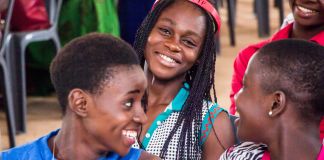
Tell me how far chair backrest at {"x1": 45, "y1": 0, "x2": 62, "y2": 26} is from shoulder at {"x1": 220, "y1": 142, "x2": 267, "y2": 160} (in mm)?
2329

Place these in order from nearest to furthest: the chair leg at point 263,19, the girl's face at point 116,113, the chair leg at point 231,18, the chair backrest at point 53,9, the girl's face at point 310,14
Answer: the girl's face at point 116,113 → the girl's face at point 310,14 → the chair backrest at point 53,9 → the chair leg at point 231,18 → the chair leg at point 263,19

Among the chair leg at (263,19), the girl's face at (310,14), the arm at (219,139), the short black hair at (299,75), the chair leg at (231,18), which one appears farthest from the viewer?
the chair leg at (263,19)

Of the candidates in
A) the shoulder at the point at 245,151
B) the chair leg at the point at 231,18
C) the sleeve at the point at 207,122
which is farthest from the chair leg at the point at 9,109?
the chair leg at the point at 231,18

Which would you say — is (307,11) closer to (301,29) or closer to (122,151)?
(301,29)

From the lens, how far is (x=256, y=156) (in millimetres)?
2271

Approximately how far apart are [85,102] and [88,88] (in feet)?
0.11

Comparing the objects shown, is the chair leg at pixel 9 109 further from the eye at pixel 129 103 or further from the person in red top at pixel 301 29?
the eye at pixel 129 103

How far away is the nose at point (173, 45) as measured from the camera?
252 cm

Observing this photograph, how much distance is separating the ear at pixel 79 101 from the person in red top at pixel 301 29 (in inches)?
41.1

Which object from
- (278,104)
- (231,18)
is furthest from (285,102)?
(231,18)

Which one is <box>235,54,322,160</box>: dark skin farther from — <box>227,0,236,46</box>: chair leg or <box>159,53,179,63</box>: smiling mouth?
<box>227,0,236,46</box>: chair leg

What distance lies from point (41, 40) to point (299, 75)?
2620mm

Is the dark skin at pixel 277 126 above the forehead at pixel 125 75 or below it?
below

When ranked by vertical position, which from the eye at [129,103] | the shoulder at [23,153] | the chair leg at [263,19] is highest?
the eye at [129,103]
